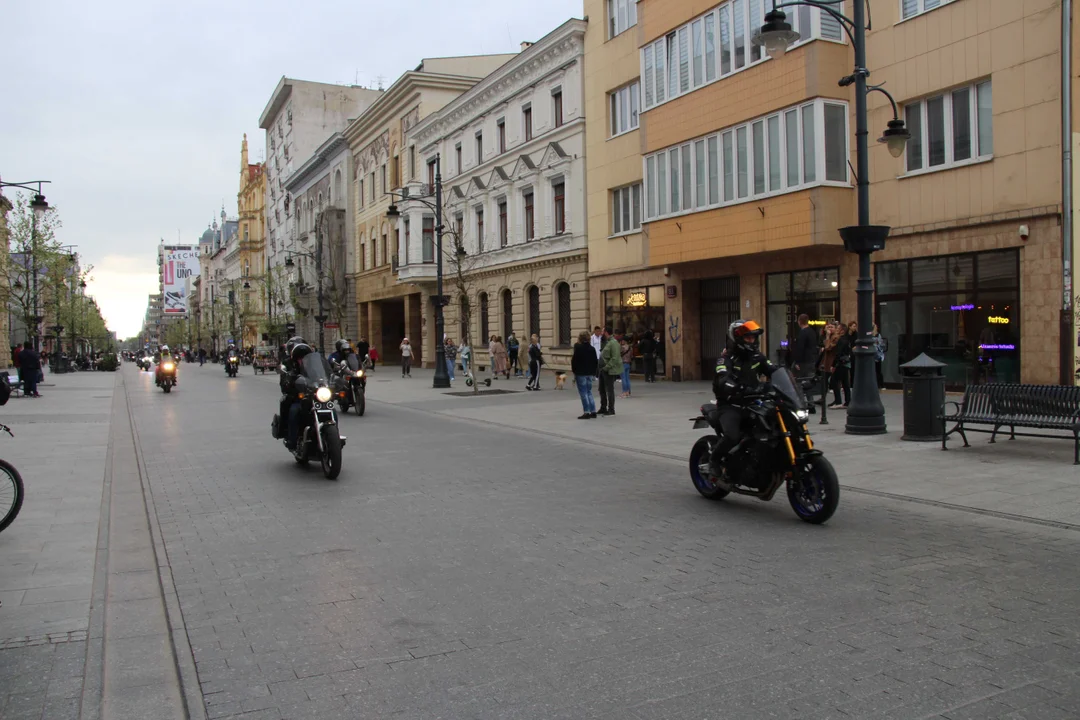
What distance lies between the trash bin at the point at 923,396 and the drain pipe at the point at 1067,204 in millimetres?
5835

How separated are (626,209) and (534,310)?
7.39 meters

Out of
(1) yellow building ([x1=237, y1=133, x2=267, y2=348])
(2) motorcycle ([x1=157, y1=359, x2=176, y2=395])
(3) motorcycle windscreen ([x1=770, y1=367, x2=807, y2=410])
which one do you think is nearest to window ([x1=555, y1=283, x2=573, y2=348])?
(2) motorcycle ([x1=157, y1=359, x2=176, y2=395])

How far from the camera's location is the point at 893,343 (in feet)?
64.6

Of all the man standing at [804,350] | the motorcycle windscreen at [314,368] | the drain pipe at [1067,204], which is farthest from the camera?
the drain pipe at [1067,204]

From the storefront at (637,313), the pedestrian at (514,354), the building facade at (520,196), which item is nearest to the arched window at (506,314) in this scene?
the building facade at (520,196)

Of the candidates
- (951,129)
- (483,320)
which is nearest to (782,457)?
(951,129)

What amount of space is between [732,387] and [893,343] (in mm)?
13623

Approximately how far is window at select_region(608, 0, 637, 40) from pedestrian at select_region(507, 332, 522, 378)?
11.0 meters

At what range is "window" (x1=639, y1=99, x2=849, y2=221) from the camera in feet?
64.8

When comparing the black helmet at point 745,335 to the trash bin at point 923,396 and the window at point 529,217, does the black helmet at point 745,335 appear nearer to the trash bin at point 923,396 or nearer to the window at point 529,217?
the trash bin at point 923,396

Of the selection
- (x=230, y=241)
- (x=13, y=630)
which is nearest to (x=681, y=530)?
(x=13, y=630)

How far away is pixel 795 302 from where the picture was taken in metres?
22.3

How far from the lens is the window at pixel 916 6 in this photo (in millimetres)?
18377

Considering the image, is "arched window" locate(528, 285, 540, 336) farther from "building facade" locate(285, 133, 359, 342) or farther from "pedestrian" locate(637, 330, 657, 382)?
"building facade" locate(285, 133, 359, 342)
